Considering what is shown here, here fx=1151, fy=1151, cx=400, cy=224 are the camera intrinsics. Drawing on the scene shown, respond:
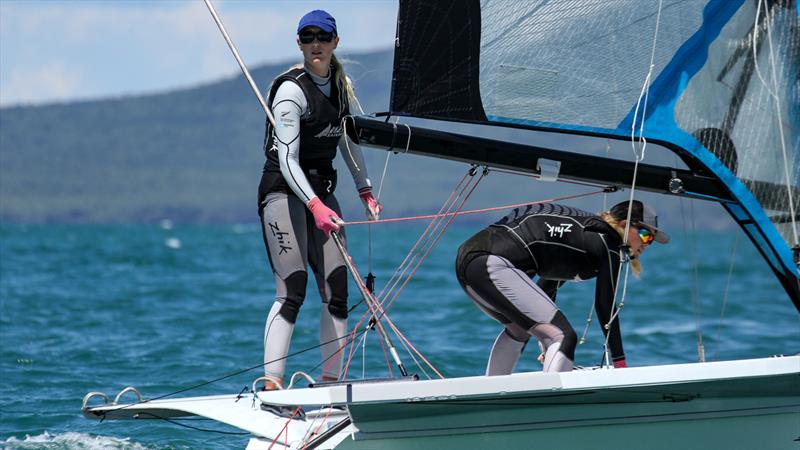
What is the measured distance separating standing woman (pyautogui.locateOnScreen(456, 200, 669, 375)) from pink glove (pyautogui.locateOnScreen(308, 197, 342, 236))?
0.60 meters

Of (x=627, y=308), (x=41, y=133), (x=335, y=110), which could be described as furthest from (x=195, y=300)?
(x=41, y=133)

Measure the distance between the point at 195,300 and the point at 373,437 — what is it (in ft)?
41.0

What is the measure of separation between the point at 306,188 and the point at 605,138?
1.37 metres

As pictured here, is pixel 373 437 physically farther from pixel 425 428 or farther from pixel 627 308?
pixel 627 308

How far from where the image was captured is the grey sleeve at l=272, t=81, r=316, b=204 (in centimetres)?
489

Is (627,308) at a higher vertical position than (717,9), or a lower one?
higher

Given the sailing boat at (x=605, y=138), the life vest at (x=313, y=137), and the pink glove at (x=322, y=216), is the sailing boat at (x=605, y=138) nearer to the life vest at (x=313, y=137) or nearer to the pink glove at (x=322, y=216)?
the life vest at (x=313, y=137)

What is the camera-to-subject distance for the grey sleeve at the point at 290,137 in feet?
16.0

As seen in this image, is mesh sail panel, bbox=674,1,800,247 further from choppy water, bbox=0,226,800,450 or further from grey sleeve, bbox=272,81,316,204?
grey sleeve, bbox=272,81,316,204

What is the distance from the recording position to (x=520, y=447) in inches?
183

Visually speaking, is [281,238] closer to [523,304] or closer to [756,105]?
[523,304]

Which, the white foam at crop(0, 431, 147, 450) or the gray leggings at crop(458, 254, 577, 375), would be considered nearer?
the gray leggings at crop(458, 254, 577, 375)

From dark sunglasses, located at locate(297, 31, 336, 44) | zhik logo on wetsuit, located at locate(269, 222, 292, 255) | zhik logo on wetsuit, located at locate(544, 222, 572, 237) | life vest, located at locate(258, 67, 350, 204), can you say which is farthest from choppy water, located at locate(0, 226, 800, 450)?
dark sunglasses, located at locate(297, 31, 336, 44)

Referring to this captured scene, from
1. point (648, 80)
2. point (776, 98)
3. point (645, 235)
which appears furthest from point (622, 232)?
point (776, 98)
